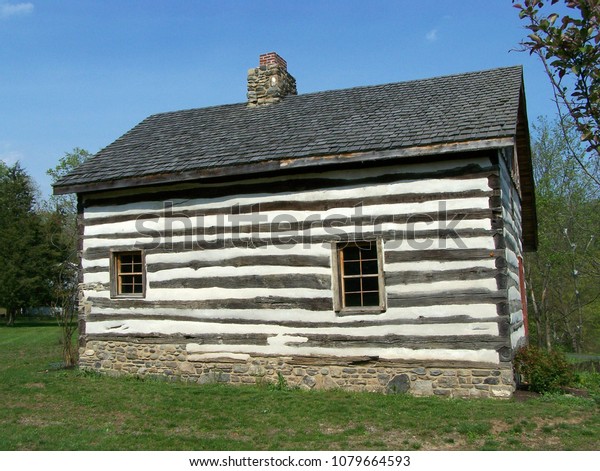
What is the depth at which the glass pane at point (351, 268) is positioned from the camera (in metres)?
10.4

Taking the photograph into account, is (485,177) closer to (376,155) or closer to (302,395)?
(376,155)

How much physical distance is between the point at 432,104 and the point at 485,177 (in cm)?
269

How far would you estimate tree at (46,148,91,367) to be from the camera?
1374 cm

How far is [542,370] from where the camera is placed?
9555 millimetres

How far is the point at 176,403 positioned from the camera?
918cm

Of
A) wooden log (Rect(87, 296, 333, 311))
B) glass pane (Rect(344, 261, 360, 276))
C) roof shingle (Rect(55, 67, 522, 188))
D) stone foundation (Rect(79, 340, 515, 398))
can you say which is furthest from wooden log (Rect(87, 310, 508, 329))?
roof shingle (Rect(55, 67, 522, 188))

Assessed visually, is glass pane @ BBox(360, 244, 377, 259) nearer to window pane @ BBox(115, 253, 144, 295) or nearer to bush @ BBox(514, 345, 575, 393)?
bush @ BBox(514, 345, 575, 393)

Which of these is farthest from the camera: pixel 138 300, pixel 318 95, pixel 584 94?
pixel 318 95

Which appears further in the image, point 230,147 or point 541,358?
point 230,147

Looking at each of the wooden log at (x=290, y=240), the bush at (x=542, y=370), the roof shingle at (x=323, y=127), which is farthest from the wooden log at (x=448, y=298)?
the roof shingle at (x=323, y=127)

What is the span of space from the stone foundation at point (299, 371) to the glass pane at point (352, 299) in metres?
1.02

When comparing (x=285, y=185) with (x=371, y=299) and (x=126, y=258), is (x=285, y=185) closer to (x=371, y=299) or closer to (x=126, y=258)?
(x=371, y=299)

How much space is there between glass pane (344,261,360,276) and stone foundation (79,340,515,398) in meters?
1.52

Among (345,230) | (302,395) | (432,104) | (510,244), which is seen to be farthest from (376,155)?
(302,395)
